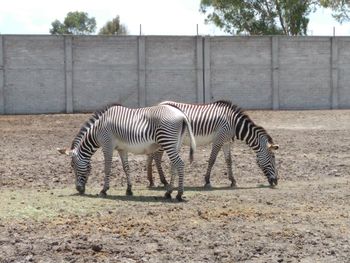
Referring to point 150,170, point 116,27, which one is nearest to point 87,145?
point 150,170

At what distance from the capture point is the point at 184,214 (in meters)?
9.98

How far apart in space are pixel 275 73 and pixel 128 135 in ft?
86.6

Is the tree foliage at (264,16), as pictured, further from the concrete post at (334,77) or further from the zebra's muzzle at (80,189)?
the zebra's muzzle at (80,189)

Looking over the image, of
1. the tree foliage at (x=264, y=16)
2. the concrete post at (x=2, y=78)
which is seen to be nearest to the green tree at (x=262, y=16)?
the tree foliage at (x=264, y=16)

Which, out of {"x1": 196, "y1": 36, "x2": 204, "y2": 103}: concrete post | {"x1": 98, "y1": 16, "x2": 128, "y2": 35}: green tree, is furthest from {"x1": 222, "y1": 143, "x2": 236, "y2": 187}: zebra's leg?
{"x1": 98, "y1": 16, "x2": 128, "y2": 35}: green tree

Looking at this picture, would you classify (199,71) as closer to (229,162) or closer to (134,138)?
(229,162)

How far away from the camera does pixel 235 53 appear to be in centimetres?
3759

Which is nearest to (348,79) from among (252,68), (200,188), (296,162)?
(252,68)

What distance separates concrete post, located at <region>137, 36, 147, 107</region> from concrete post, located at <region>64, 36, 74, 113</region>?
3.37m

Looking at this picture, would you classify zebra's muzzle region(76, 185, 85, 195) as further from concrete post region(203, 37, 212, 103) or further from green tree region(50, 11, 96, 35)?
green tree region(50, 11, 96, 35)

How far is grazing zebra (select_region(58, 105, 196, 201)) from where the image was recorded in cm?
1192

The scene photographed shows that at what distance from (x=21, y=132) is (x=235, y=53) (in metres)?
16.5

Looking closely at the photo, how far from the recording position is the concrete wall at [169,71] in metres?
35.4

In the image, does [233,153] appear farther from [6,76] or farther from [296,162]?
[6,76]
